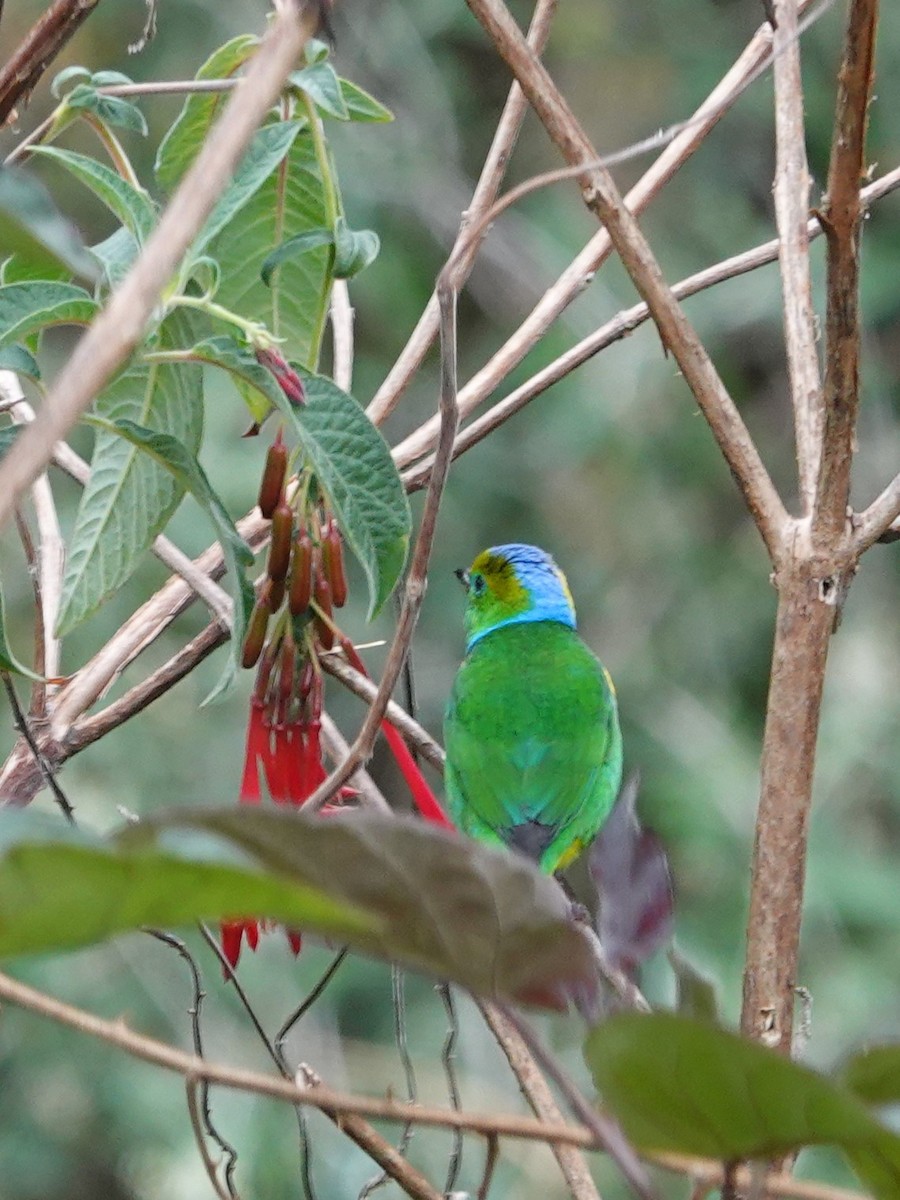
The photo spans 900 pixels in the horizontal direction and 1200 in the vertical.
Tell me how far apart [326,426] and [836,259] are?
0.87ft

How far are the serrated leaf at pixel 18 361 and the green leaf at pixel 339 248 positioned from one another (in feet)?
0.44

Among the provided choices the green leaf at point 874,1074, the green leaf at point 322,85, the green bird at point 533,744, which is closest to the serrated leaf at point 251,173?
the green leaf at point 322,85

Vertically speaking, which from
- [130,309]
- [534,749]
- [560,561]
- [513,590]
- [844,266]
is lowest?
[130,309]

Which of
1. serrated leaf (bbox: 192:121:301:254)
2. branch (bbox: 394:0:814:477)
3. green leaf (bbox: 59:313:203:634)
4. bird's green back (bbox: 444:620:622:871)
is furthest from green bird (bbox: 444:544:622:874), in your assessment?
serrated leaf (bbox: 192:121:301:254)

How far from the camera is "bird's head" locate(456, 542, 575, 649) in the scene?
2193mm

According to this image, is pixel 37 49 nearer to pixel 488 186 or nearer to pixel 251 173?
pixel 251 173

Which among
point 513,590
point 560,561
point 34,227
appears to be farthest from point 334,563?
point 560,561

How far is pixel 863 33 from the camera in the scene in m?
0.69

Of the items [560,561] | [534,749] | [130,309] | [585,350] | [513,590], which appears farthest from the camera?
[560,561]

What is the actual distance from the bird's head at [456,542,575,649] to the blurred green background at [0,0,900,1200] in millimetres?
658

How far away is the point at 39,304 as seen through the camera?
29.2 inches

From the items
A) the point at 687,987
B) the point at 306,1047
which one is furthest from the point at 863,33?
the point at 306,1047

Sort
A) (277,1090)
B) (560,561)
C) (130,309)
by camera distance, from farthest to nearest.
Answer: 1. (560,561)
2. (277,1090)
3. (130,309)

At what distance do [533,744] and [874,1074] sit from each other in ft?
4.78
